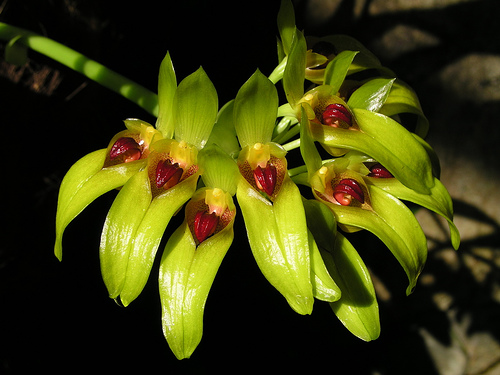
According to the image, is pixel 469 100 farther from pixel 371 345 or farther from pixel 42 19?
pixel 42 19

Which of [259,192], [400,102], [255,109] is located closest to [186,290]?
[259,192]

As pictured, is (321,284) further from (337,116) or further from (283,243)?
(337,116)

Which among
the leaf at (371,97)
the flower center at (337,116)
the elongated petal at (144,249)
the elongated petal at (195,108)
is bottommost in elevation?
the leaf at (371,97)

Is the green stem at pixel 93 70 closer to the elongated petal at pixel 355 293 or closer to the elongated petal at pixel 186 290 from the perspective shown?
the elongated petal at pixel 186 290

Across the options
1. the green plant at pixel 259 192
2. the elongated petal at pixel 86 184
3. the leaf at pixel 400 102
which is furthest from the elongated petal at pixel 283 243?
the leaf at pixel 400 102

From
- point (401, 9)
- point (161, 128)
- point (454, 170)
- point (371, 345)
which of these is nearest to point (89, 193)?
point (161, 128)

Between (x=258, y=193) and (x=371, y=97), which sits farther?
(x=371, y=97)
